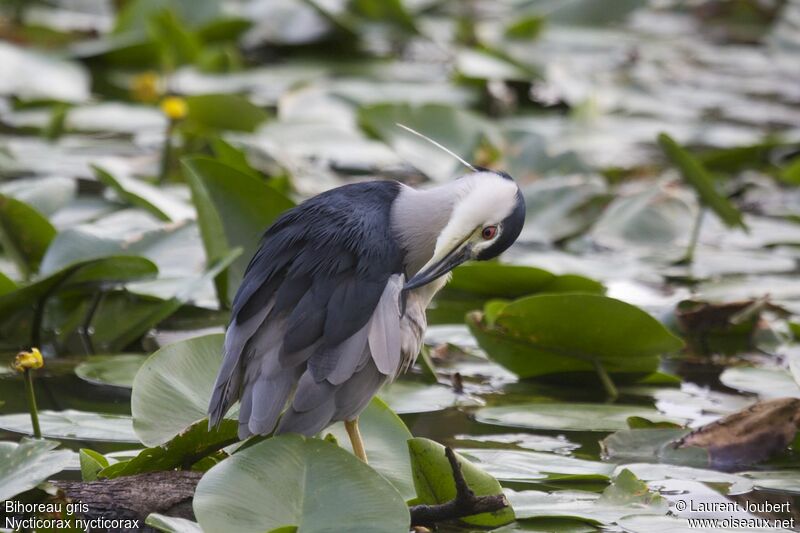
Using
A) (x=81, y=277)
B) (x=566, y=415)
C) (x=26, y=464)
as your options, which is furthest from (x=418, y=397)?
(x=26, y=464)

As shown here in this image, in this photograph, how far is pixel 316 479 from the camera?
217 centimetres

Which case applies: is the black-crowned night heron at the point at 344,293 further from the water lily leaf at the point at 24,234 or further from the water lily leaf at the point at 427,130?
the water lily leaf at the point at 427,130

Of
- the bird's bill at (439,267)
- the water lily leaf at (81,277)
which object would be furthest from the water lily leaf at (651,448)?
the water lily leaf at (81,277)

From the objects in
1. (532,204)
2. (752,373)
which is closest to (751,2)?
(532,204)

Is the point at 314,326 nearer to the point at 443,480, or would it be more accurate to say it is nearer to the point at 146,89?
the point at 443,480

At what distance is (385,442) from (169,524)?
603 millimetres

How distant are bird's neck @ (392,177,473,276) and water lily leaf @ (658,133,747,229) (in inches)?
45.8

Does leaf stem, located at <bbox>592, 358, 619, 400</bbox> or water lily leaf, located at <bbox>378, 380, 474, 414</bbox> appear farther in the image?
leaf stem, located at <bbox>592, 358, 619, 400</bbox>

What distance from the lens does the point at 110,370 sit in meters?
3.01

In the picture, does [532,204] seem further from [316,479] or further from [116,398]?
[316,479]

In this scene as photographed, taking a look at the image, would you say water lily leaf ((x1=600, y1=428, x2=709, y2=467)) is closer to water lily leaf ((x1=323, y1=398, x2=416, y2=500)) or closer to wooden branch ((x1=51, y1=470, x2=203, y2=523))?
water lily leaf ((x1=323, y1=398, x2=416, y2=500))

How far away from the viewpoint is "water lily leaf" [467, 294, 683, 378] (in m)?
2.91

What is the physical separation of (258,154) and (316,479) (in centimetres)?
225

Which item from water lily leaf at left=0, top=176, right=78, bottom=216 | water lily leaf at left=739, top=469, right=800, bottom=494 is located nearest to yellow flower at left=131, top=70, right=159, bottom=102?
water lily leaf at left=0, top=176, right=78, bottom=216
